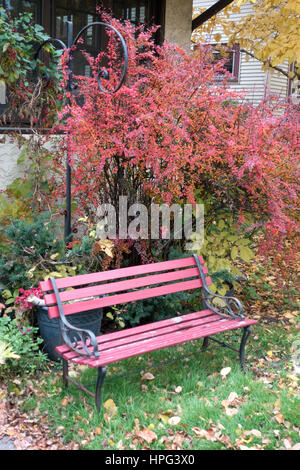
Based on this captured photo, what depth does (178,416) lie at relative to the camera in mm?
3225

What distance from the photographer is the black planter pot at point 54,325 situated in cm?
398

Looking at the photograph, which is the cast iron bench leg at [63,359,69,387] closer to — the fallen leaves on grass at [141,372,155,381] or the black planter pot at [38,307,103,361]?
the black planter pot at [38,307,103,361]

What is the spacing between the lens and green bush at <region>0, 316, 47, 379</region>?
11.8 ft

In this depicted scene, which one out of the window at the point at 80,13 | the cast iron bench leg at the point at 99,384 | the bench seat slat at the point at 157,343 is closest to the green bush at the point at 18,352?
the bench seat slat at the point at 157,343

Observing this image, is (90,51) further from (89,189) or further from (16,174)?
(89,189)

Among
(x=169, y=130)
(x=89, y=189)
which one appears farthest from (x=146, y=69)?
(x=89, y=189)

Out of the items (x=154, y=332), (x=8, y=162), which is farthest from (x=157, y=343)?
(x=8, y=162)

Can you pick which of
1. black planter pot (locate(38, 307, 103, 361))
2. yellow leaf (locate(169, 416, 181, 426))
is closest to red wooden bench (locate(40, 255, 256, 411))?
black planter pot (locate(38, 307, 103, 361))

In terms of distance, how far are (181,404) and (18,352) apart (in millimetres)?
1230

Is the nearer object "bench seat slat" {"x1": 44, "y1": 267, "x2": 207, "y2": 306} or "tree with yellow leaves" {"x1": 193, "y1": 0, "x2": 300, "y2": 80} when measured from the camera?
"bench seat slat" {"x1": 44, "y1": 267, "x2": 207, "y2": 306}

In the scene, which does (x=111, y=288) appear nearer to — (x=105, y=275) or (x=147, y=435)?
(x=105, y=275)

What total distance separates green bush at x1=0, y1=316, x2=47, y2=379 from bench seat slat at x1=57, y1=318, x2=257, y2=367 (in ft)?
1.57

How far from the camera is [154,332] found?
3.76 m

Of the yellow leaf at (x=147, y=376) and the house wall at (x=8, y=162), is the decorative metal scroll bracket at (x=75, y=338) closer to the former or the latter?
the yellow leaf at (x=147, y=376)
